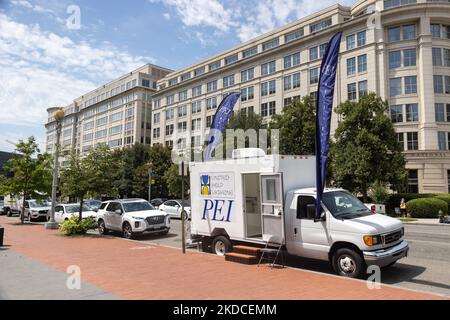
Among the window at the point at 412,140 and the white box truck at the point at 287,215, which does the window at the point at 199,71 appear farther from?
the white box truck at the point at 287,215

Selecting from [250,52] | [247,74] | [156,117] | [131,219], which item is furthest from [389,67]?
[156,117]

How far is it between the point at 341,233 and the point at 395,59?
4119 cm

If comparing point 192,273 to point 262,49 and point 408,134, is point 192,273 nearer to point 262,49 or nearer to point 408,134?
point 408,134

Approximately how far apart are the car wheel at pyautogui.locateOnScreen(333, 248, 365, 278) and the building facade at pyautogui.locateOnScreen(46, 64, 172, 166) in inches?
2814

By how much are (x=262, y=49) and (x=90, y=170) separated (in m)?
45.6

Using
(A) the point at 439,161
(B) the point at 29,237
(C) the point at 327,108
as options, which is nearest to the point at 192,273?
(C) the point at 327,108

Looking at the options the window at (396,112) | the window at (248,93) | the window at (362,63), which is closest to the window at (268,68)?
the window at (248,93)

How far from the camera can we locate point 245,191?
11.0 metres

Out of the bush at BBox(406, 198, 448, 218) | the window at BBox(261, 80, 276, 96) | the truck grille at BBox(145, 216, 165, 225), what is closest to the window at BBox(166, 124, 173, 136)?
the window at BBox(261, 80, 276, 96)

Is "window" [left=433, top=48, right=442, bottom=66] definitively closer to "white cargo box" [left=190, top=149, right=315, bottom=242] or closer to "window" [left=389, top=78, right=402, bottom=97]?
"window" [left=389, top=78, right=402, bottom=97]

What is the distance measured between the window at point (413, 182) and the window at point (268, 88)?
2246 centimetres

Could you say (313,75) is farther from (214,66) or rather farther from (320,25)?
(214,66)

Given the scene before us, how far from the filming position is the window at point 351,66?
1781 inches

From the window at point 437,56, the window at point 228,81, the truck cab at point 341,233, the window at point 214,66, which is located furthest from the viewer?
the window at point 214,66
